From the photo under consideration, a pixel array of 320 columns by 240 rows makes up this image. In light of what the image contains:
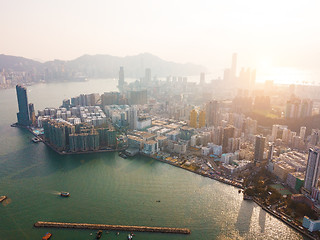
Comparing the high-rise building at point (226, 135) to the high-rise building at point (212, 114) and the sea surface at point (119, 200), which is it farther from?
the high-rise building at point (212, 114)

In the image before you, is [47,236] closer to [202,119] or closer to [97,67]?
[202,119]

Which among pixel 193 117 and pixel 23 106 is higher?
pixel 23 106

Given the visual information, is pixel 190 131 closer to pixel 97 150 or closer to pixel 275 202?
pixel 97 150

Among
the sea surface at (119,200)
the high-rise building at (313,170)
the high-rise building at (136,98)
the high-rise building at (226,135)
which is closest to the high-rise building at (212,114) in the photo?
the high-rise building at (226,135)

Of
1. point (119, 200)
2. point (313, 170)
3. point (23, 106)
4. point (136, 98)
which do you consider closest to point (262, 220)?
point (313, 170)

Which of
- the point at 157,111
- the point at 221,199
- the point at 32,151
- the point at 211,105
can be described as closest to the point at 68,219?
the point at 221,199

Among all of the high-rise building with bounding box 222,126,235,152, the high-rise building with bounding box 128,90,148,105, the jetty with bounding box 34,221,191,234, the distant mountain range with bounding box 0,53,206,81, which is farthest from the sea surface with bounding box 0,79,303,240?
the distant mountain range with bounding box 0,53,206,81

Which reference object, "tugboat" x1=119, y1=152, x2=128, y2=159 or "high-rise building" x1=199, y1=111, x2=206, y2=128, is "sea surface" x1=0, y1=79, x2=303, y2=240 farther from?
"high-rise building" x1=199, y1=111, x2=206, y2=128
